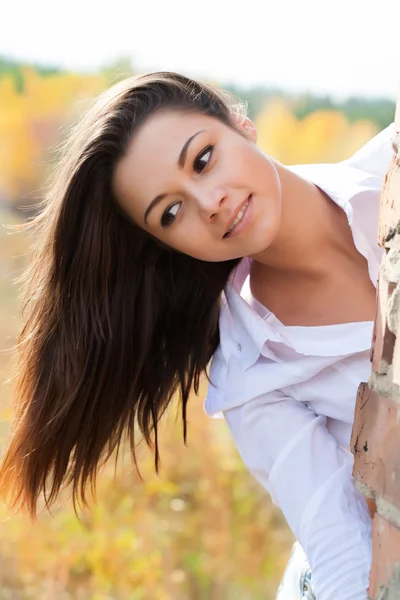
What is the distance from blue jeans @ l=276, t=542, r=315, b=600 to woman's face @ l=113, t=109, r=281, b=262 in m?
0.66

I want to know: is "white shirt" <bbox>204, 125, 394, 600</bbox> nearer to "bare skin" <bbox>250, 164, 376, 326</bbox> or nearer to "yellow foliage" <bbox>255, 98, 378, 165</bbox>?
"bare skin" <bbox>250, 164, 376, 326</bbox>

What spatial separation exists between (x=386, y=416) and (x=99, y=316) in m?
1.07

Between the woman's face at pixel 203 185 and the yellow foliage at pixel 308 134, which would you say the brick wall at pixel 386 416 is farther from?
the yellow foliage at pixel 308 134

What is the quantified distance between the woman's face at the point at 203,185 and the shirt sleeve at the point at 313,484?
35cm

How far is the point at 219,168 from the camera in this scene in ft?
5.33

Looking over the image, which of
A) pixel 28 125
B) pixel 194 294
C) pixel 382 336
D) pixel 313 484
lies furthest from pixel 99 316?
pixel 28 125

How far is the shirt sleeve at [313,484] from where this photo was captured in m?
1.31

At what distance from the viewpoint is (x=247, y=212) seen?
1631 mm

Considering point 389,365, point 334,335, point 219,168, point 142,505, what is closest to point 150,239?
point 219,168

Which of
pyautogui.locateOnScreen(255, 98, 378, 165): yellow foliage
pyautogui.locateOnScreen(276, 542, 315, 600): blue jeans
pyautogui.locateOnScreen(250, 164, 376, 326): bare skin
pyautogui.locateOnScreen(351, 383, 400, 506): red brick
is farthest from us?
pyautogui.locateOnScreen(255, 98, 378, 165): yellow foliage

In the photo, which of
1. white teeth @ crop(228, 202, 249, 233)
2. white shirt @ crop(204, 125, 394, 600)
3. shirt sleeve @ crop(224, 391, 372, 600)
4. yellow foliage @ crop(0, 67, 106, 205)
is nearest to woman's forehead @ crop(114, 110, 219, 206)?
white teeth @ crop(228, 202, 249, 233)

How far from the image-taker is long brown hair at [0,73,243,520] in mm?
1798

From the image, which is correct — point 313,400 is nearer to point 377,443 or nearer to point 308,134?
point 377,443

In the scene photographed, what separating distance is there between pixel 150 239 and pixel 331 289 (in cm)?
46
